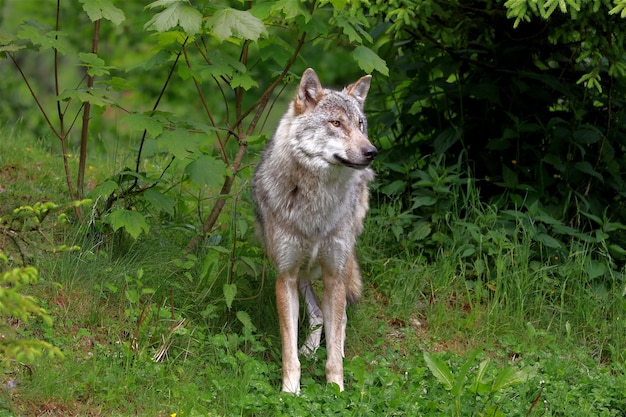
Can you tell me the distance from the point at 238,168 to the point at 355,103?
47.5 inches

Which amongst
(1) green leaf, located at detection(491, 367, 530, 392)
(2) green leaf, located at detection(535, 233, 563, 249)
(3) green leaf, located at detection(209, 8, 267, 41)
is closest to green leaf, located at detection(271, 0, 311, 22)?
(3) green leaf, located at detection(209, 8, 267, 41)

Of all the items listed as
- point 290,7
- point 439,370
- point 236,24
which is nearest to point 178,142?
point 236,24

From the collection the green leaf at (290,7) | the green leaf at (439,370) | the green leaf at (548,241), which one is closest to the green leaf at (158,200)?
the green leaf at (290,7)

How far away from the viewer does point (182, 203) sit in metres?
6.57

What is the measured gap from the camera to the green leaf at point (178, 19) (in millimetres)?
4977

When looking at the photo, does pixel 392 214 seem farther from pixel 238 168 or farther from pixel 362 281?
pixel 238 168

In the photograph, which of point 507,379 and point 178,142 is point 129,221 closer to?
point 178,142

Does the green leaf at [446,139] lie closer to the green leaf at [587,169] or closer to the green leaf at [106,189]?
the green leaf at [587,169]

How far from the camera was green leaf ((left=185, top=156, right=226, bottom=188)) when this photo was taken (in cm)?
563

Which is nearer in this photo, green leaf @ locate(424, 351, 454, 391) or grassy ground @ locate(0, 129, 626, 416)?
grassy ground @ locate(0, 129, 626, 416)

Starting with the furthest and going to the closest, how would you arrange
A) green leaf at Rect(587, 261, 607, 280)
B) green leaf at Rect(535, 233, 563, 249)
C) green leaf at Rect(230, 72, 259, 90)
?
green leaf at Rect(535, 233, 563, 249) → green leaf at Rect(587, 261, 607, 280) → green leaf at Rect(230, 72, 259, 90)

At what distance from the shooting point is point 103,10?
17.6 ft

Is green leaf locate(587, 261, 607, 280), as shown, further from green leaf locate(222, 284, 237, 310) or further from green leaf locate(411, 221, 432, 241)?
green leaf locate(222, 284, 237, 310)

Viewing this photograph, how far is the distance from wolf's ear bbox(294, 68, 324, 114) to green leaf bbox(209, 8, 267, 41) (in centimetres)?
46
